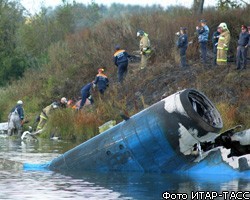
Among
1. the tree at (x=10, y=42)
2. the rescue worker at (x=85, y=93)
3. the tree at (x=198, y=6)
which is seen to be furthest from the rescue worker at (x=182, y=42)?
the tree at (x=10, y=42)

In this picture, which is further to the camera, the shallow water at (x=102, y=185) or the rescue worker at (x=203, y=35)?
the rescue worker at (x=203, y=35)

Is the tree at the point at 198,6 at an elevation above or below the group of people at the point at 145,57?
above

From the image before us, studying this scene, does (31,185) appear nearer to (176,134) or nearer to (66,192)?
(66,192)

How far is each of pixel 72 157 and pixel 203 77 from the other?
12501 millimetres

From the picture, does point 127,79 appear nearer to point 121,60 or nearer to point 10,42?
point 121,60

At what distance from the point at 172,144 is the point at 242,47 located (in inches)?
489

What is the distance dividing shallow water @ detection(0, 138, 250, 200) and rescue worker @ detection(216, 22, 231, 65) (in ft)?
40.5

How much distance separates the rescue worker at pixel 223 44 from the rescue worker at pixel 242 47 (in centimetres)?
69

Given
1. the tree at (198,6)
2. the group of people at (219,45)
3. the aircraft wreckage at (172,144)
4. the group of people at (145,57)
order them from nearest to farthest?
the aircraft wreckage at (172,144), the group of people at (219,45), the group of people at (145,57), the tree at (198,6)

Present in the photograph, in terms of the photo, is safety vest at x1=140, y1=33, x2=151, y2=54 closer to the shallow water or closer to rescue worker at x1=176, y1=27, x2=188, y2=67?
rescue worker at x1=176, y1=27, x2=188, y2=67

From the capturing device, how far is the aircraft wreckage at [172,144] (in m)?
19.5

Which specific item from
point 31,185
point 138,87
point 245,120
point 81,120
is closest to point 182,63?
point 138,87

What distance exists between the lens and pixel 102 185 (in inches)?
762

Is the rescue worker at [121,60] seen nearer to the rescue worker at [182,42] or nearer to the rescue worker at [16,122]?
the rescue worker at [182,42]
